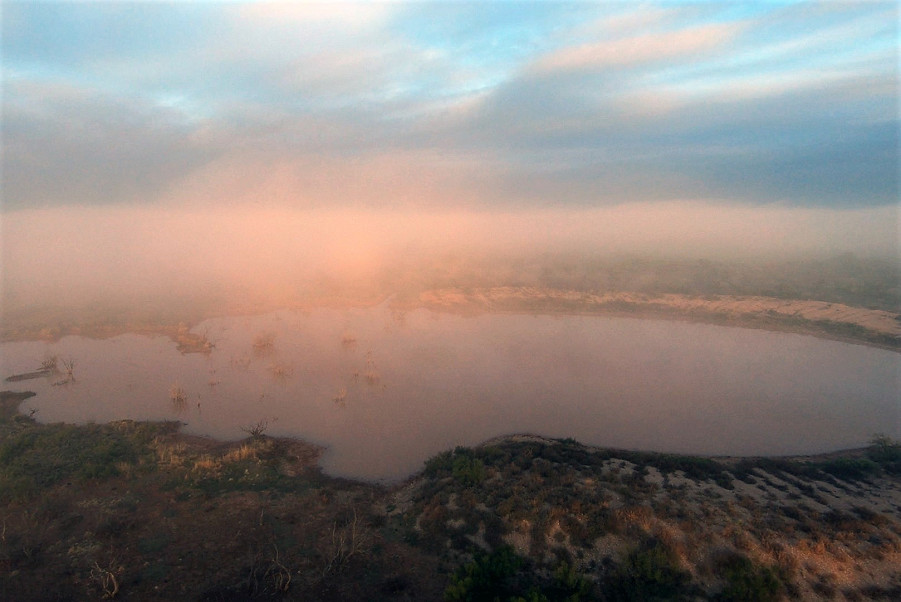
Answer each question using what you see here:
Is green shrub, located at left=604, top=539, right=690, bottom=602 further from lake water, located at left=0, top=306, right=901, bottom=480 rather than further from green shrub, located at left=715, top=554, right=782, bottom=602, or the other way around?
lake water, located at left=0, top=306, right=901, bottom=480

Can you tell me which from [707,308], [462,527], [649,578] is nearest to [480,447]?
[462,527]

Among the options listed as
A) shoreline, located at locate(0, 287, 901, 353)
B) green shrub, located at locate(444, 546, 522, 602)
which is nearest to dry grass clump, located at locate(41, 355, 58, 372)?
shoreline, located at locate(0, 287, 901, 353)

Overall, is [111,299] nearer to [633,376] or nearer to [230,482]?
[230,482]

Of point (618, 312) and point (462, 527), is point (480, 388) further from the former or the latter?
point (618, 312)

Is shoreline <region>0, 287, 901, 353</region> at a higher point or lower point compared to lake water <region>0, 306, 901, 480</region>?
higher

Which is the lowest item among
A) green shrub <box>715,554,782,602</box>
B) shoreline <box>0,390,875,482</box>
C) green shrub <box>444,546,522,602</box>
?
shoreline <box>0,390,875,482</box>

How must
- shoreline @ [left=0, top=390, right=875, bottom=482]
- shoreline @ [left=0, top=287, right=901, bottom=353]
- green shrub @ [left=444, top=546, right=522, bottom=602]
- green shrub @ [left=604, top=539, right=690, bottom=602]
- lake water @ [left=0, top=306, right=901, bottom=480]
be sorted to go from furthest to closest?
shoreline @ [left=0, top=287, right=901, bottom=353] < lake water @ [left=0, top=306, right=901, bottom=480] < shoreline @ [left=0, top=390, right=875, bottom=482] < green shrub @ [left=604, top=539, right=690, bottom=602] < green shrub @ [left=444, top=546, right=522, bottom=602]

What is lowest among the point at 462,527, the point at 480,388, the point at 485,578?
the point at 480,388
